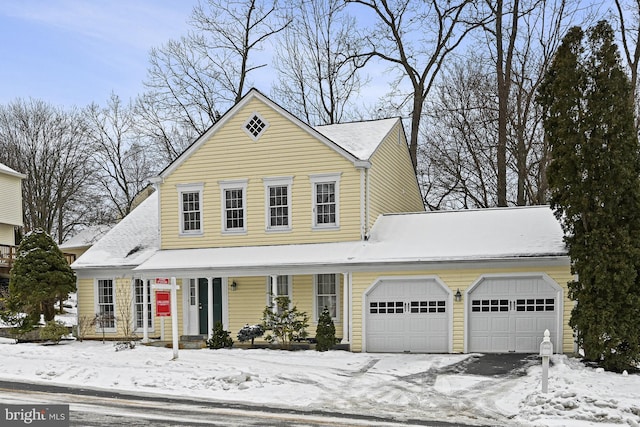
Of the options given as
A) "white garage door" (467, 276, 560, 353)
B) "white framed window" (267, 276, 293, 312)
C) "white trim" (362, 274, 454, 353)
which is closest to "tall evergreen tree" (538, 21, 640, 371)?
"white garage door" (467, 276, 560, 353)

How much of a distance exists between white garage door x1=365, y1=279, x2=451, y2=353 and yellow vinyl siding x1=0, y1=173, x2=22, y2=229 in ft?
91.6

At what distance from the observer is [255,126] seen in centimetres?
2061

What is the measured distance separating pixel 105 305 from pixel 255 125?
8539mm

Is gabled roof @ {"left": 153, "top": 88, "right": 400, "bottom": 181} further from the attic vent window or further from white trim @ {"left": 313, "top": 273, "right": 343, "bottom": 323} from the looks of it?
white trim @ {"left": 313, "top": 273, "right": 343, "bottom": 323}

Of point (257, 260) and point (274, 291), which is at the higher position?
point (257, 260)

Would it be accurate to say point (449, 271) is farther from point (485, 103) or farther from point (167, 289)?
point (485, 103)

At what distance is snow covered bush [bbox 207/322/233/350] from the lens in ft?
60.5

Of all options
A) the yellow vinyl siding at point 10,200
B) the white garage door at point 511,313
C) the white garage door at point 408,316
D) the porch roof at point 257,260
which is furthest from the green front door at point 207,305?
the yellow vinyl siding at point 10,200

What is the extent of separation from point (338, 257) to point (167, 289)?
5114 millimetres

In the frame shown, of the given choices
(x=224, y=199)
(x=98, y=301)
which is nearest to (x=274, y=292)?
(x=224, y=199)

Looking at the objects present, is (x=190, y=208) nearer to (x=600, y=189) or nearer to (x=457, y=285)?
(x=457, y=285)

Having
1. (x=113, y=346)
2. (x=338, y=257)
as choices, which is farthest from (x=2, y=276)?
(x=338, y=257)

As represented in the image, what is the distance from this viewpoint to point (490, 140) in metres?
29.7

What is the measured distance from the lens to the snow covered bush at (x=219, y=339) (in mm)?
18438
